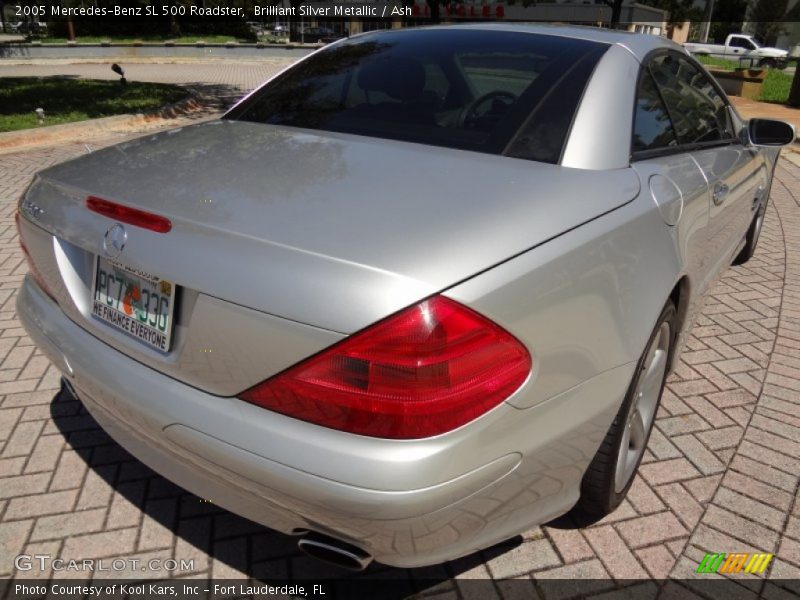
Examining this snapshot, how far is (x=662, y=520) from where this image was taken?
231 cm

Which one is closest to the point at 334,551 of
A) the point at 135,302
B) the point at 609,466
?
the point at 135,302

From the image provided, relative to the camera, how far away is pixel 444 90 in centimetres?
238

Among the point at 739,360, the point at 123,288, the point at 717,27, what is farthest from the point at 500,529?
the point at 717,27

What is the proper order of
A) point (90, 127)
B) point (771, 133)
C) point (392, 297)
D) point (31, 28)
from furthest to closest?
point (31, 28)
point (90, 127)
point (771, 133)
point (392, 297)

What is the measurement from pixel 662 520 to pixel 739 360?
5.26ft

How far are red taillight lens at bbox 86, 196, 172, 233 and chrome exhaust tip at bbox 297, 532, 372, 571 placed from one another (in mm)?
875

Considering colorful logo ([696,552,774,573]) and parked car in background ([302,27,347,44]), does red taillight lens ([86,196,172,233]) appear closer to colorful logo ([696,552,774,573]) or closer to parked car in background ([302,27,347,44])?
colorful logo ([696,552,774,573])

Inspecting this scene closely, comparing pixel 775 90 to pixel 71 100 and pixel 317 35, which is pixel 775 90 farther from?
pixel 317 35

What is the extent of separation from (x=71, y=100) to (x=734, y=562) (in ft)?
43.9

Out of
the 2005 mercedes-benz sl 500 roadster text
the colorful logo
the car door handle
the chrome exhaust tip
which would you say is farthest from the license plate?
the car door handle

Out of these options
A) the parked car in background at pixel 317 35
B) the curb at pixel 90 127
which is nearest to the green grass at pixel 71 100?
the curb at pixel 90 127

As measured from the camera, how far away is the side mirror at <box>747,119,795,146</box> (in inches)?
130

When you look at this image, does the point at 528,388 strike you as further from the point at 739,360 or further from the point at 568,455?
the point at 739,360

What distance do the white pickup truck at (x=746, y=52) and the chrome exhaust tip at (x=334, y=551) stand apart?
37.6 m
